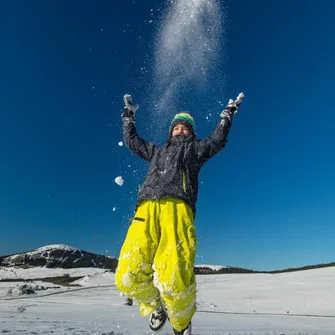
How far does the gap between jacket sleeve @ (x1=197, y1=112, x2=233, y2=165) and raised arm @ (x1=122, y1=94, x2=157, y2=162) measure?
735 millimetres

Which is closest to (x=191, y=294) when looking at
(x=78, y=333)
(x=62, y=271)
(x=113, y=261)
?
(x=78, y=333)

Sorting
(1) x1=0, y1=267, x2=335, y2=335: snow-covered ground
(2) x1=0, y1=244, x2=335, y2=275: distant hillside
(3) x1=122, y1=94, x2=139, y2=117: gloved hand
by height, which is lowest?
(1) x1=0, y1=267, x2=335, y2=335: snow-covered ground

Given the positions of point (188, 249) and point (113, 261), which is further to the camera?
point (113, 261)

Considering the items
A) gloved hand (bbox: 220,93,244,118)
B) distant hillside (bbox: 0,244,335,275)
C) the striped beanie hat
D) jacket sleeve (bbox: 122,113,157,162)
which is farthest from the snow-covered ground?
distant hillside (bbox: 0,244,335,275)

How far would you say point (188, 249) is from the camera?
416 centimetres

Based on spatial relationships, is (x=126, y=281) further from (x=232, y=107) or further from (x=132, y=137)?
(x=232, y=107)

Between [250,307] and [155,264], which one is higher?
[155,264]

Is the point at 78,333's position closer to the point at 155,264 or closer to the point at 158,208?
the point at 155,264

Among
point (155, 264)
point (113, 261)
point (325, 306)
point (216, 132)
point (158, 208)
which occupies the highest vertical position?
point (113, 261)

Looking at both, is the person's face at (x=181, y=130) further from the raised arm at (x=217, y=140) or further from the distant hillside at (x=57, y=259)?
the distant hillside at (x=57, y=259)

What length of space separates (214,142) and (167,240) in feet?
4.94

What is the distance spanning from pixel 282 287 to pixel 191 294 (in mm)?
12536

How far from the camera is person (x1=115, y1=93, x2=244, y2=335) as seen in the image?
4.05 m

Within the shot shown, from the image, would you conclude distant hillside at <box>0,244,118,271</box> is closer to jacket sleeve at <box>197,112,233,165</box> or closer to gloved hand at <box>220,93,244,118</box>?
gloved hand at <box>220,93,244,118</box>
